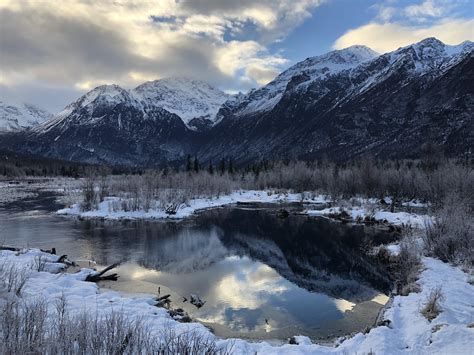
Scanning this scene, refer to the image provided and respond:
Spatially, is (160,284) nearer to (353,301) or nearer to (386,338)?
(353,301)

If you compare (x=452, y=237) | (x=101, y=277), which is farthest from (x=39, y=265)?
(x=452, y=237)

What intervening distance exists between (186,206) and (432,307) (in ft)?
179

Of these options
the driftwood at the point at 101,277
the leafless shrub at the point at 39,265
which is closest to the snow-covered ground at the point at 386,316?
the leafless shrub at the point at 39,265

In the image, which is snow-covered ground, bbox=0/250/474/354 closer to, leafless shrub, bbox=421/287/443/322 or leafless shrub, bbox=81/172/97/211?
leafless shrub, bbox=421/287/443/322

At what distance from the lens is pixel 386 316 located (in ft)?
55.7

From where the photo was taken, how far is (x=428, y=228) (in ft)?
94.9

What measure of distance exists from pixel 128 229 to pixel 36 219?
1312 centimetres

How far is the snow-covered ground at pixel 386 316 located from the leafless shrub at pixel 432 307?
0.19m

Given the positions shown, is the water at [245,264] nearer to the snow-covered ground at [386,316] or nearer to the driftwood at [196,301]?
the driftwood at [196,301]

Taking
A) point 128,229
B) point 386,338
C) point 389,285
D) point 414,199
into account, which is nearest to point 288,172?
point 414,199

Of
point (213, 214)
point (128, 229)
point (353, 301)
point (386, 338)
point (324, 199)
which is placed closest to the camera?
point (386, 338)

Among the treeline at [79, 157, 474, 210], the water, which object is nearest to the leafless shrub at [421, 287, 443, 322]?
the water

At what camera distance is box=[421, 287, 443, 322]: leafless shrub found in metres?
15.6

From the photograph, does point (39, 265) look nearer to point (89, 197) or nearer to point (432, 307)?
point (432, 307)
